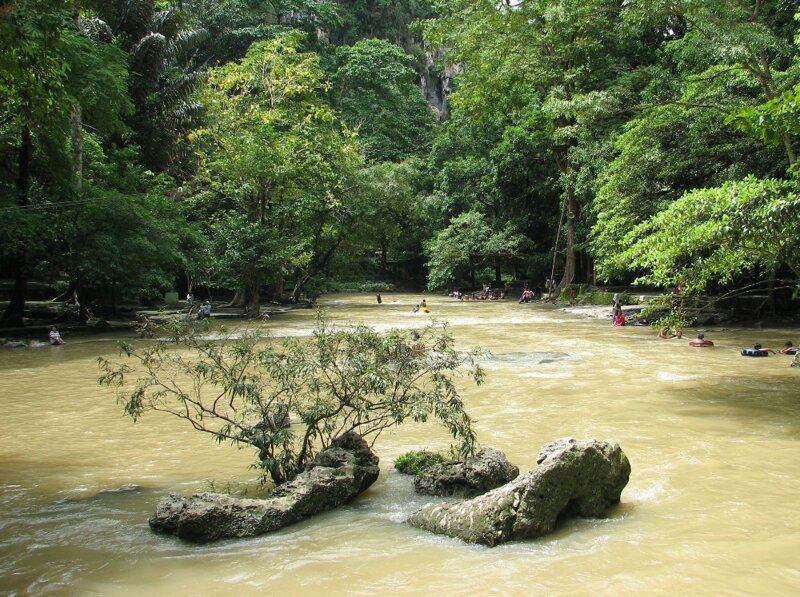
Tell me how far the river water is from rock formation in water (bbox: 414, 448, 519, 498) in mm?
202

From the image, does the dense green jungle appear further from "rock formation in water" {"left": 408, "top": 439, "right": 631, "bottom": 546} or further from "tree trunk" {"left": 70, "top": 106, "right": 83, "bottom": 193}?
"rock formation in water" {"left": 408, "top": 439, "right": 631, "bottom": 546}

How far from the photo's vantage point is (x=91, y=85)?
17516mm

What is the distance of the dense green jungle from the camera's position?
11.4 metres

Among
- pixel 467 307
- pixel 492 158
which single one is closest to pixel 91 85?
pixel 467 307

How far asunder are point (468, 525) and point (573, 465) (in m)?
1.03

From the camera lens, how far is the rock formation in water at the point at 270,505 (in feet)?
17.7

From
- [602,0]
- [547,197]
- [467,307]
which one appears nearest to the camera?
[602,0]

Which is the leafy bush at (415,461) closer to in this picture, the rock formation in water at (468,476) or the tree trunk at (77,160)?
the rock formation in water at (468,476)

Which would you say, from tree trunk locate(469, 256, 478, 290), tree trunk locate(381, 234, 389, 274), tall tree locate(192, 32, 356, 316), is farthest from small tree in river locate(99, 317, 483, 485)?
tree trunk locate(381, 234, 389, 274)

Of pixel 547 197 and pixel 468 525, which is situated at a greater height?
pixel 547 197

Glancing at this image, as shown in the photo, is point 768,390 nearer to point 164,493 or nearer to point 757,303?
point 164,493

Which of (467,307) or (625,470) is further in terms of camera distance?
(467,307)

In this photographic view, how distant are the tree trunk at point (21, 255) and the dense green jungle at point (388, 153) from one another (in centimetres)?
8

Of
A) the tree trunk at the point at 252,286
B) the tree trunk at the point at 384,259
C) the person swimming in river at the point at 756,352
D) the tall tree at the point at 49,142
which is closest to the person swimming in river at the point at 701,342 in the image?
the person swimming in river at the point at 756,352
